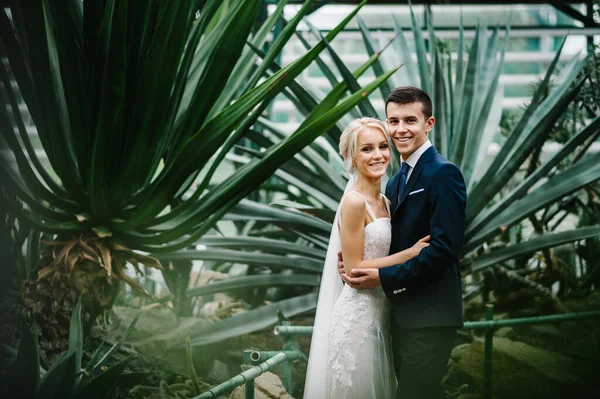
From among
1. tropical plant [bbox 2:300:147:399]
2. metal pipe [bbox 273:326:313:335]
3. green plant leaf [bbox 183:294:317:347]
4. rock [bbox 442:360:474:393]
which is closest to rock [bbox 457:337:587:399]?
rock [bbox 442:360:474:393]

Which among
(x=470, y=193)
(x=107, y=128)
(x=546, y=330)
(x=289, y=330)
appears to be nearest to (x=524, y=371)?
(x=546, y=330)

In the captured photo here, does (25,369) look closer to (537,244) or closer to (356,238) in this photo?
A: (356,238)

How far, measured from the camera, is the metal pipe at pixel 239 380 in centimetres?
99

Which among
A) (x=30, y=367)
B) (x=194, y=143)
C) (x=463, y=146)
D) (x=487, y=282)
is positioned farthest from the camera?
(x=487, y=282)

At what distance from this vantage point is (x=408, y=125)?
124 cm

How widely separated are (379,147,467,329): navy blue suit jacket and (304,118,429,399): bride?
1.6 inches

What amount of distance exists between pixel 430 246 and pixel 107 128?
27.3 inches

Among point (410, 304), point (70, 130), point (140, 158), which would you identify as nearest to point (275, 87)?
point (140, 158)

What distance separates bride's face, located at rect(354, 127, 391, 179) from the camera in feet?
4.03

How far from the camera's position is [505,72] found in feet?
11.5

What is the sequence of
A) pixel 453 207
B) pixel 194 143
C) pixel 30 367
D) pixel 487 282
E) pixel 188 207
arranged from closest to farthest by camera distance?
pixel 30 367 → pixel 453 207 → pixel 194 143 → pixel 188 207 → pixel 487 282

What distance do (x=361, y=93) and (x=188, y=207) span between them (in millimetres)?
489

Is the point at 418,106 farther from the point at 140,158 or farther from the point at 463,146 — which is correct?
the point at 463,146

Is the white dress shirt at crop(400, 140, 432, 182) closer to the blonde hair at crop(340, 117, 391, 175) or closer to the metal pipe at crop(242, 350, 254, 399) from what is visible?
the blonde hair at crop(340, 117, 391, 175)
